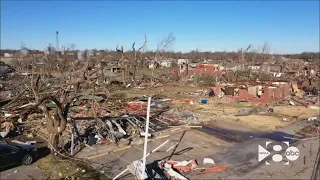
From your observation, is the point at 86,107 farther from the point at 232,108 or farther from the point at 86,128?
the point at 232,108

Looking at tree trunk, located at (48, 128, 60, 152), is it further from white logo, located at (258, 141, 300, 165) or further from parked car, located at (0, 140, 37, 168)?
white logo, located at (258, 141, 300, 165)

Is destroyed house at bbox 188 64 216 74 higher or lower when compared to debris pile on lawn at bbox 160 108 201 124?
higher

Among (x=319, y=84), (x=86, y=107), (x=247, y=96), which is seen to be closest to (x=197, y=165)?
(x=86, y=107)

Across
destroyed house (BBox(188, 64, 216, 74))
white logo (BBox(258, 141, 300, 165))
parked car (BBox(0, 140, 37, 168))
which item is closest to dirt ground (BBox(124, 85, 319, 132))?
white logo (BBox(258, 141, 300, 165))

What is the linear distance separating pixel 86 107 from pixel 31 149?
1067 cm

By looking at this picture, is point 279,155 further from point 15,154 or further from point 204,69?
point 204,69

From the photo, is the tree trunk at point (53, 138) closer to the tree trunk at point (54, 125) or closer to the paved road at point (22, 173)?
the tree trunk at point (54, 125)

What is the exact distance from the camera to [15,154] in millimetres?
12586

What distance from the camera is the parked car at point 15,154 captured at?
12301mm

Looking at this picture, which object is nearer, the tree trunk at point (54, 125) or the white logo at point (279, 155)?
the tree trunk at point (54, 125)

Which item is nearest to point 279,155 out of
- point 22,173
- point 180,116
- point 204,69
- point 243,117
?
point 243,117

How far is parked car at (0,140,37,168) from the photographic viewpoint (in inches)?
484

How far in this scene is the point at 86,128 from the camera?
57.1 feet

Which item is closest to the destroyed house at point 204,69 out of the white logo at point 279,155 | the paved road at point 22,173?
the white logo at point 279,155
